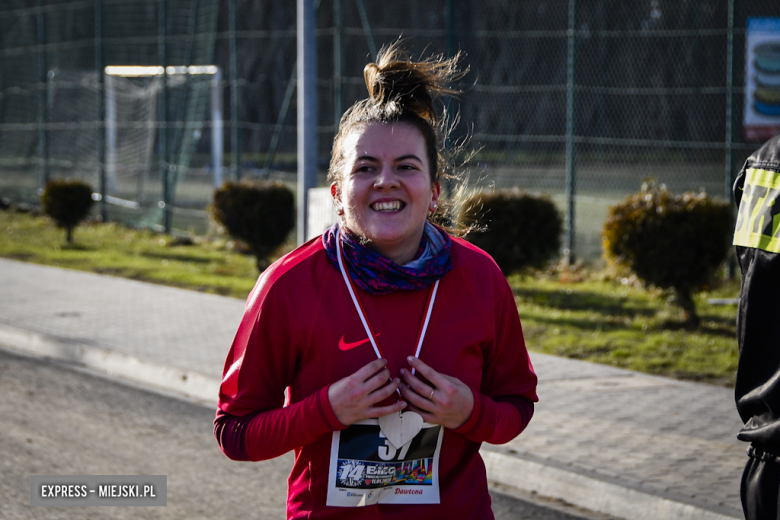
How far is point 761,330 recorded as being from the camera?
7.11ft

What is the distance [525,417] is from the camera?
Answer: 2576mm

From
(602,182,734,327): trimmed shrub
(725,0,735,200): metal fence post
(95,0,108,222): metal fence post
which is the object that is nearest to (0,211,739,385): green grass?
(602,182,734,327): trimmed shrub

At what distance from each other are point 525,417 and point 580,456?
319 centimetres

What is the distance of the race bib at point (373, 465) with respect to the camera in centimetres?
235

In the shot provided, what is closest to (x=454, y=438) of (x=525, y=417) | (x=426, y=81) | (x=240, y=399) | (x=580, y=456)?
(x=525, y=417)

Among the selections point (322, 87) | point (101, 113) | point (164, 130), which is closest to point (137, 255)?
point (164, 130)

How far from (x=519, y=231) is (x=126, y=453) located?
6144 mm

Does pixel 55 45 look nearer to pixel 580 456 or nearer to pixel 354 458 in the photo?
pixel 580 456

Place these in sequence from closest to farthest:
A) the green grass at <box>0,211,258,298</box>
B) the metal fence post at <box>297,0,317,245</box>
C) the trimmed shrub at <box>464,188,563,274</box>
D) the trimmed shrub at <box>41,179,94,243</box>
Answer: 1. the metal fence post at <box>297,0,317,245</box>
2. the trimmed shrub at <box>464,188,563,274</box>
3. the green grass at <box>0,211,258,298</box>
4. the trimmed shrub at <box>41,179,94,243</box>

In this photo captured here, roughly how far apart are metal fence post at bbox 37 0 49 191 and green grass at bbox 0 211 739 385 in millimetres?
4369

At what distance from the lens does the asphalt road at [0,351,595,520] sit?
5.16 m

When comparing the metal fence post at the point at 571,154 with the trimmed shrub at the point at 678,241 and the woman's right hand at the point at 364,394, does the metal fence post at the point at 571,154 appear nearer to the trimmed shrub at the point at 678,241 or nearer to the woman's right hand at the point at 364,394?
the trimmed shrub at the point at 678,241

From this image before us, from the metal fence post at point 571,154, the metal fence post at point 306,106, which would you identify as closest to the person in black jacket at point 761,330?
the metal fence post at point 306,106

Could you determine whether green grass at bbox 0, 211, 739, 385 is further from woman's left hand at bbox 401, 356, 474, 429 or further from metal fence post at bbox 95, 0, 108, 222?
woman's left hand at bbox 401, 356, 474, 429
